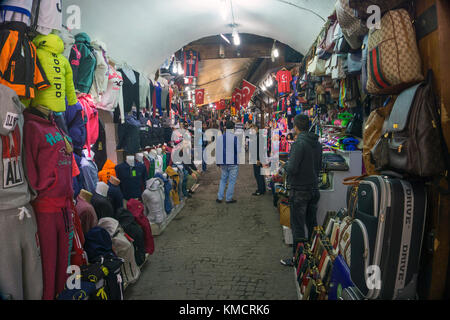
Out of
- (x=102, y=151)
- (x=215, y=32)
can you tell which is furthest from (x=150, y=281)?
(x=215, y=32)

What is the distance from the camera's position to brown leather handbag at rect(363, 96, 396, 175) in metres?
1.76

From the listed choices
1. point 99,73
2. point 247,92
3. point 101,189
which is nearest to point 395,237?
point 101,189

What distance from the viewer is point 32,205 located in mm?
1883

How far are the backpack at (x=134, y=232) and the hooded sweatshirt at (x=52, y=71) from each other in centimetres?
161

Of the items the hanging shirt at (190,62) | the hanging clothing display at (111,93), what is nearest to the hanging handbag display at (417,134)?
the hanging clothing display at (111,93)

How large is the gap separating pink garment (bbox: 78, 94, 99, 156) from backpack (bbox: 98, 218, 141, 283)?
819 mm

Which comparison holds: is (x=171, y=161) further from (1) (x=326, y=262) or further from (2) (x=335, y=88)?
(1) (x=326, y=262)

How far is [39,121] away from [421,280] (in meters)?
2.53

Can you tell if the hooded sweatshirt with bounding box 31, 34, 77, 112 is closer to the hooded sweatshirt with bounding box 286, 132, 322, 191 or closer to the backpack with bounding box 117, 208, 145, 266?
the backpack with bounding box 117, 208, 145, 266

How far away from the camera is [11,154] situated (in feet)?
5.38

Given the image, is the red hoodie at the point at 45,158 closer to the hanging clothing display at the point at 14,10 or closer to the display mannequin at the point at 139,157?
the hanging clothing display at the point at 14,10

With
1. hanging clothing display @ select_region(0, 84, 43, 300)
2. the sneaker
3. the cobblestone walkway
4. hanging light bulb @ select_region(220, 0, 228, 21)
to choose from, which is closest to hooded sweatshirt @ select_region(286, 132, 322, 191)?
the sneaker

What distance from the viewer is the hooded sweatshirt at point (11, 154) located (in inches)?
61.1

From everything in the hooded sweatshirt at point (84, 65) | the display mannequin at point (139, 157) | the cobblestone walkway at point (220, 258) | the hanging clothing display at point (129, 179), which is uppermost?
the hooded sweatshirt at point (84, 65)
